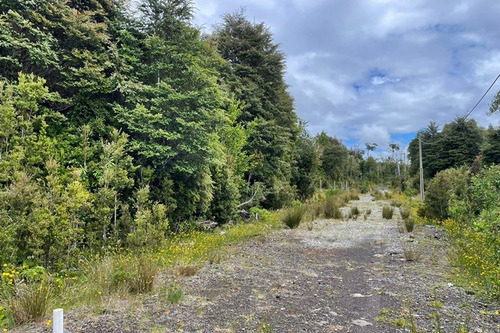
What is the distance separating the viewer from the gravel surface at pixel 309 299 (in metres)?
3.54

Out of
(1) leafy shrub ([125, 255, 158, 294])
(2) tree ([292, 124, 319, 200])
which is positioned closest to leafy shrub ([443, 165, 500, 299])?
(1) leafy shrub ([125, 255, 158, 294])

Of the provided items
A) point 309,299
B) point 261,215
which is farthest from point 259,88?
point 309,299

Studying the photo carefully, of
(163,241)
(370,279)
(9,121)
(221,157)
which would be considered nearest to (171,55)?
(221,157)

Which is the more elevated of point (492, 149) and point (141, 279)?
point (492, 149)

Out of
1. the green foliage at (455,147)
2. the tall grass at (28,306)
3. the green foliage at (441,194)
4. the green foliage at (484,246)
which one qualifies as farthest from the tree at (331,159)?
the tall grass at (28,306)

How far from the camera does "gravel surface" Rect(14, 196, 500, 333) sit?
11.6ft

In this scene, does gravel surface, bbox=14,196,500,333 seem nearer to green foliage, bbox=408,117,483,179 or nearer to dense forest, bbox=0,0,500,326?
dense forest, bbox=0,0,500,326

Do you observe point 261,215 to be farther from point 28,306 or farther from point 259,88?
point 28,306

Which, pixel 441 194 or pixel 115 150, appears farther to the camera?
pixel 441 194

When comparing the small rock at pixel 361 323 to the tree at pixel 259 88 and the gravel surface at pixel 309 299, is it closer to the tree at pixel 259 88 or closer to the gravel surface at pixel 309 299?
the gravel surface at pixel 309 299

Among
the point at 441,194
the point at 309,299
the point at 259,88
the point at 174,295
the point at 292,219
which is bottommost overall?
the point at 309,299

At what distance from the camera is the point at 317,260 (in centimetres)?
709

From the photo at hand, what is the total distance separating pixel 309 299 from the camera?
14.9 ft

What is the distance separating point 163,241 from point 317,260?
3666mm
